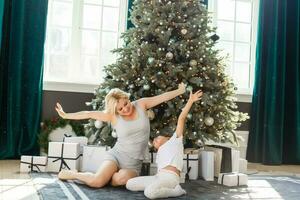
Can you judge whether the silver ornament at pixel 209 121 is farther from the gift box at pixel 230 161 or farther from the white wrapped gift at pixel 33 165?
the white wrapped gift at pixel 33 165

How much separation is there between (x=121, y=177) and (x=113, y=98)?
0.63m

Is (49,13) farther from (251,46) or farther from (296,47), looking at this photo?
(296,47)

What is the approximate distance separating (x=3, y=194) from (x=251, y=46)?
3.98 meters

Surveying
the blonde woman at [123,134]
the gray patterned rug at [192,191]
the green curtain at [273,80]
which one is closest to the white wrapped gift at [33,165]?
the gray patterned rug at [192,191]

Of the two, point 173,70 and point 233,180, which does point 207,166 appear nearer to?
point 233,180

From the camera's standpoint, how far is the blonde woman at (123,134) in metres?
3.28

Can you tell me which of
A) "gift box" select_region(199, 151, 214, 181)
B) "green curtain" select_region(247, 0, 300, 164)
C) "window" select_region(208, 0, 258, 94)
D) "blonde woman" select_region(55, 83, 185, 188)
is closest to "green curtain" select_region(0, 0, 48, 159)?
"blonde woman" select_region(55, 83, 185, 188)

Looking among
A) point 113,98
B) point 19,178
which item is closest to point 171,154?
point 113,98

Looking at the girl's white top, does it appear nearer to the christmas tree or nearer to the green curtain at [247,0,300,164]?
the christmas tree

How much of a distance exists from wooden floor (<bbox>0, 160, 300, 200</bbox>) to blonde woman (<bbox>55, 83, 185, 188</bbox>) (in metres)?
0.34

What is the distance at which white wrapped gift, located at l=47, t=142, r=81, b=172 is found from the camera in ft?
12.6

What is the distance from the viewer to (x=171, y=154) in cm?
298

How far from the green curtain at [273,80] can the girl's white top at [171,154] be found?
8.59 feet

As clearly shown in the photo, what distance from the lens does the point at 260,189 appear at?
11.2 feet
